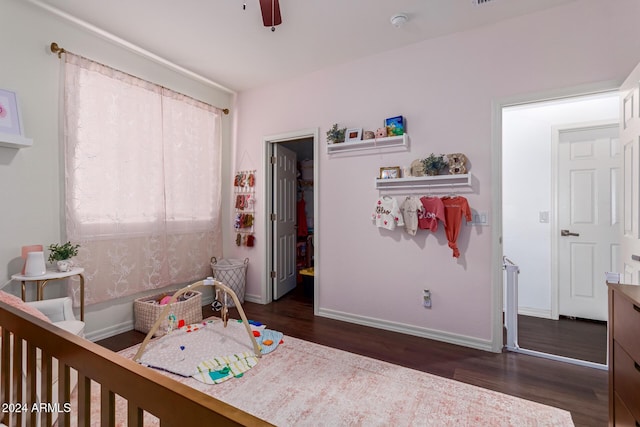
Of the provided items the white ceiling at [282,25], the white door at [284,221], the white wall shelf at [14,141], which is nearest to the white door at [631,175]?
the white ceiling at [282,25]

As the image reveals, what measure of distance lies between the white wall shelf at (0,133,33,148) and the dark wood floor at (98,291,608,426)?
169 cm

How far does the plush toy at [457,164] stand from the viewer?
A: 8.26ft

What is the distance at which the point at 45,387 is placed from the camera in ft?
3.48

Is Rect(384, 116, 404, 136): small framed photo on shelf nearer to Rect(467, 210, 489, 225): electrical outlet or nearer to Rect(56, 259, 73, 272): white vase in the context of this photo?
Rect(467, 210, 489, 225): electrical outlet

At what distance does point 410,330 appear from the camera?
9.16ft

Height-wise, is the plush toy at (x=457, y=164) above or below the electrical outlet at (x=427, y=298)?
above

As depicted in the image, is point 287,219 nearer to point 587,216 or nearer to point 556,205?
point 556,205

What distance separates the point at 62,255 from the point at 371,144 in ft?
9.11

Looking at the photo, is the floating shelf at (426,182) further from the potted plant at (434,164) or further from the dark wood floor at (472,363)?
the dark wood floor at (472,363)

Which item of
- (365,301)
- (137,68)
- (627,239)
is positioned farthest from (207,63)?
(627,239)

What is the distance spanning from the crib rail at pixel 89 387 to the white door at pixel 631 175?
2.32 metres

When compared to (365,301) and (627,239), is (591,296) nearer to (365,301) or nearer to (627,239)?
(627,239)

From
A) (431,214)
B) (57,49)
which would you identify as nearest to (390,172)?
(431,214)

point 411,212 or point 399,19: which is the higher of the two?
point 399,19
